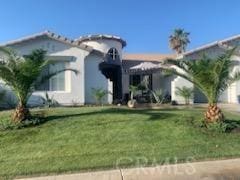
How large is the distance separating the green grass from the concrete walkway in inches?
17.6

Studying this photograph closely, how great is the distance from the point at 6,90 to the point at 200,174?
14.8 m

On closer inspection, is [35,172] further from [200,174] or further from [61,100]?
[61,100]

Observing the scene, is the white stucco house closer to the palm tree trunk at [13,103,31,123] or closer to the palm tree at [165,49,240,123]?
the palm tree at [165,49,240,123]

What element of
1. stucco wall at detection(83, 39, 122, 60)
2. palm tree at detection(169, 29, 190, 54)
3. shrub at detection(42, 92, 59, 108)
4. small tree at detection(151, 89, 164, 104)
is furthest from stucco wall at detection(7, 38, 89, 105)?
palm tree at detection(169, 29, 190, 54)

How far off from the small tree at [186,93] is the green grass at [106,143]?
25.6 feet

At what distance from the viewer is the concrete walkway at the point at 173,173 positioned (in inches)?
311

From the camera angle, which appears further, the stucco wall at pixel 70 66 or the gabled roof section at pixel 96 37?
the gabled roof section at pixel 96 37

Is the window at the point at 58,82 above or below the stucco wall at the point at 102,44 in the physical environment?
below

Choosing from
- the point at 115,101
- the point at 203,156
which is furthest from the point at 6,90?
the point at 203,156

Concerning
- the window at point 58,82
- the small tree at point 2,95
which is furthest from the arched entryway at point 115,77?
the small tree at point 2,95

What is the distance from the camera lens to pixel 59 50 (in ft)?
71.0

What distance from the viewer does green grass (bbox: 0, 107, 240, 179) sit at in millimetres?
9164

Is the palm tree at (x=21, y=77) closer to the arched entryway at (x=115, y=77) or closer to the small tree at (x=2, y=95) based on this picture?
the small tree at (x=2, y=95)

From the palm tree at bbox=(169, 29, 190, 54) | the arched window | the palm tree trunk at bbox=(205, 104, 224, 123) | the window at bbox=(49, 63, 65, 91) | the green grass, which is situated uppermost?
the palm tree at bbox=(169, 29, 190, 54)
